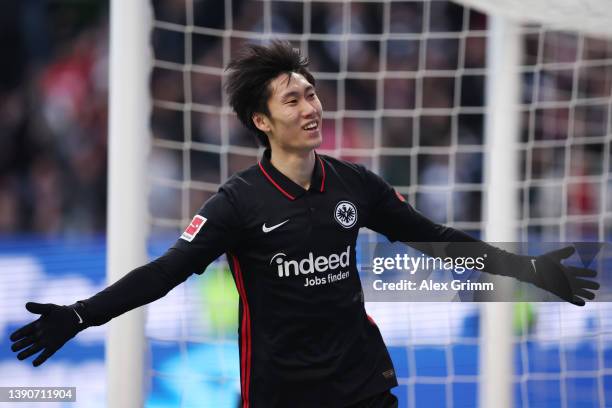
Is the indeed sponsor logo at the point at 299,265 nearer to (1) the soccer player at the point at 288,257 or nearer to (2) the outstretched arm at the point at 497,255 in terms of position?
(1) the soccer player at the point at 288,257

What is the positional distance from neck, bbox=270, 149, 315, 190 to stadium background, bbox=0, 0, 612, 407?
4.04ft

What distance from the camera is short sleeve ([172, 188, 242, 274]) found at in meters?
2.54

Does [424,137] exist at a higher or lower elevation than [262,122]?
higher

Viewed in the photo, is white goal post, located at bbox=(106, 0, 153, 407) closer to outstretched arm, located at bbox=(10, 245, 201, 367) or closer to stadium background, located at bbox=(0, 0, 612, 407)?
stadium background, located at bbox=(0, 0, 612, 407)

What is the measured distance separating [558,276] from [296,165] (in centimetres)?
90

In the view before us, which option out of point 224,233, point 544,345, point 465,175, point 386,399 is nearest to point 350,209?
point 224,233

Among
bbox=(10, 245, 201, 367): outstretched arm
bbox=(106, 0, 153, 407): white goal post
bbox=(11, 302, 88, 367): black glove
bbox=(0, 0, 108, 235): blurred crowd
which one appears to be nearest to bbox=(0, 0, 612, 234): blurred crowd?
bbox=(0, 0, 108, 235): blurred crowd

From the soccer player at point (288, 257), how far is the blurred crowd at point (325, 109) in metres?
3.96

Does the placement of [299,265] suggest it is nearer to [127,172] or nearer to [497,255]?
[497,255]

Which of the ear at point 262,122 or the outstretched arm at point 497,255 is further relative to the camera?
the outstretched arm at point 497,255

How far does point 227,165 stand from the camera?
271 inches

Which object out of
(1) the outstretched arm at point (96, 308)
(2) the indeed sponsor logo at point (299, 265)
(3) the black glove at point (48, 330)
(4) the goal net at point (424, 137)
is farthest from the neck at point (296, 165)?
(4) the goal net at point (424, 137)

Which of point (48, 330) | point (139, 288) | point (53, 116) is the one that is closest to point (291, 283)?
point (139, 288)

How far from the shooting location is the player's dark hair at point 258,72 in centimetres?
269
